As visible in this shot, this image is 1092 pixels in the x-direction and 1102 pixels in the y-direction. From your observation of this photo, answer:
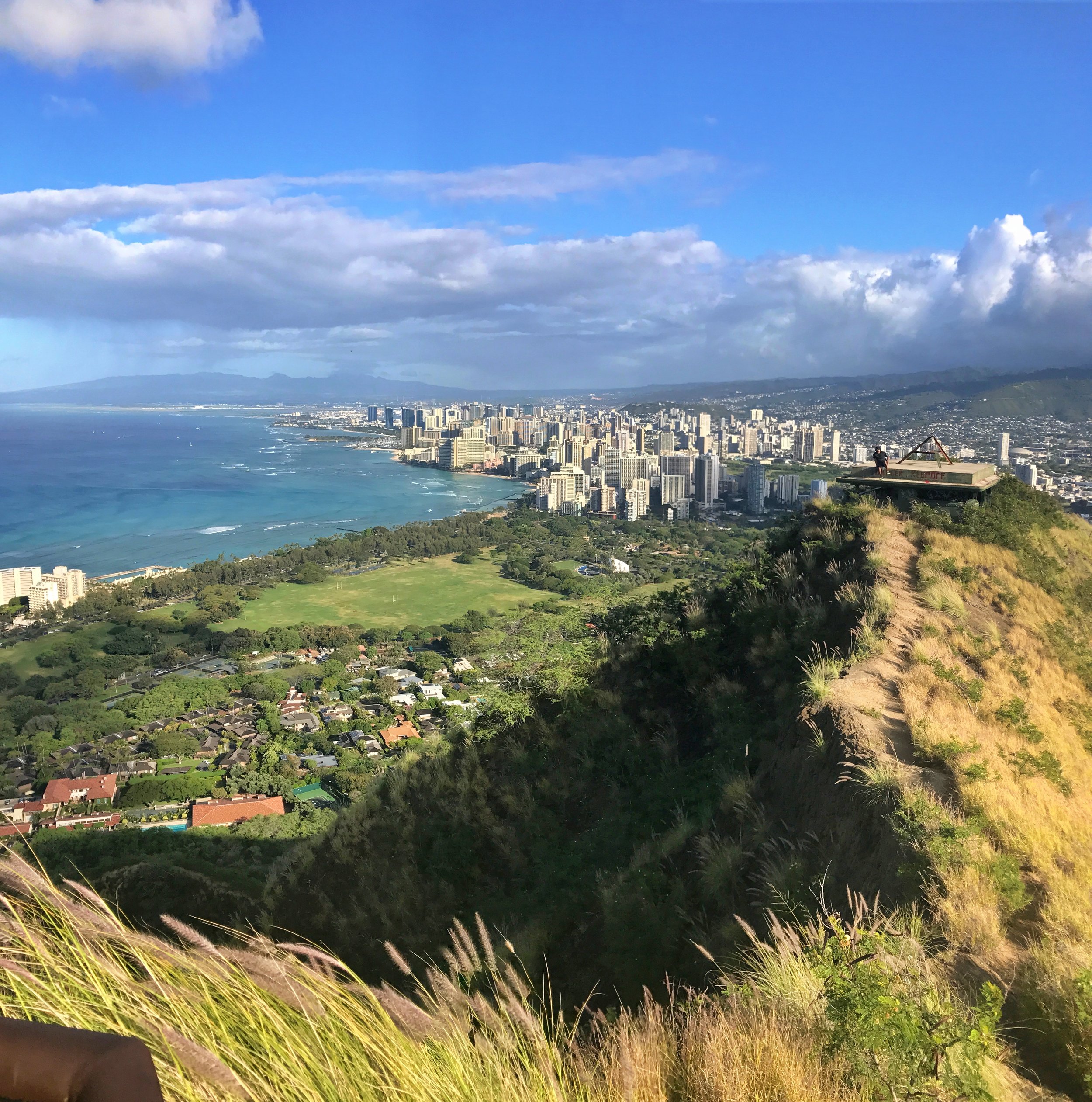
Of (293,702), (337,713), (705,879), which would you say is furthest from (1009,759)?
(293,702)

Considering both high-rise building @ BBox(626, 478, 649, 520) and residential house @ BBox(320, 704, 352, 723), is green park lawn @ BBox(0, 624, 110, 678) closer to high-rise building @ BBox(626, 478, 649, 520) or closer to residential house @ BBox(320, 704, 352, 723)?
residential house @ BBox(320, 704, 352, 723)

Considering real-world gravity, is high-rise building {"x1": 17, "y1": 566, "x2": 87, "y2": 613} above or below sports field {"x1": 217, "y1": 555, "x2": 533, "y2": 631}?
above

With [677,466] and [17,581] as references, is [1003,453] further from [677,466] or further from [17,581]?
[17,581]

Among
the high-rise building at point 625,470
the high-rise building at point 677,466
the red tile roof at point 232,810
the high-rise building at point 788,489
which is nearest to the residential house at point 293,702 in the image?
the red tile roof at point 232,810

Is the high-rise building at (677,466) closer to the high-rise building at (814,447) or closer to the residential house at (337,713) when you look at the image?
the high-rise building at (814,447)

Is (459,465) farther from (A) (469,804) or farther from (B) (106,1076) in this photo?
(B) (106,1076)

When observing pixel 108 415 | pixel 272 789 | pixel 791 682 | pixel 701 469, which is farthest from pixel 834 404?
pixel 108 415

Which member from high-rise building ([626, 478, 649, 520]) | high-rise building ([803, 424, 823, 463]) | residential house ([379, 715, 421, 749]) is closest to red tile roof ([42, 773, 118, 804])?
residential house ([379, 715, 421, 749])
